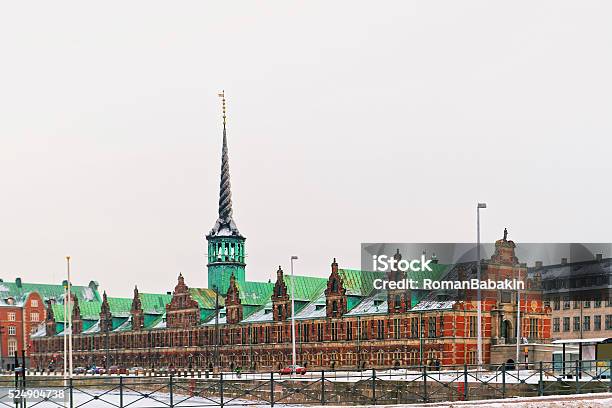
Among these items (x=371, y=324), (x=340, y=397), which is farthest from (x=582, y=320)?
(x=340, y=397)

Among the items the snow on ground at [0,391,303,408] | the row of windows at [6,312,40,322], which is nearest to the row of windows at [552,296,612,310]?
the snow on ground at [0,391,303,408]

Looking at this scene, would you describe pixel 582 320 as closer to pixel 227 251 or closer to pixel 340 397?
pixel 227 251

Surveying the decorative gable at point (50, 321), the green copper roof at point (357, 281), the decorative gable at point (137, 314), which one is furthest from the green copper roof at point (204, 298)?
the decorative gable at point (50, 321)

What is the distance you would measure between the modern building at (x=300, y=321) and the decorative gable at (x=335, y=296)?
11 centimetres

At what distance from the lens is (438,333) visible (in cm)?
9769

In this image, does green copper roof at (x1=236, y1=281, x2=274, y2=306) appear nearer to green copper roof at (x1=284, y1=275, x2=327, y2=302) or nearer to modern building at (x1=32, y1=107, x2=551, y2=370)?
modern building at (x1=32, y1=107, x2=551, y2=370)

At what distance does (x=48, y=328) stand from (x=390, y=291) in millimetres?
89743

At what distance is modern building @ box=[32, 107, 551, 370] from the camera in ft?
322

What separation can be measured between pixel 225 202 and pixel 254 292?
18880mm

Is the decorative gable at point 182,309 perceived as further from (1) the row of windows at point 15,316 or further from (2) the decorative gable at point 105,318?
(1) the row of windows at point 15,316

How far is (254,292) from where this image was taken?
14050 cm

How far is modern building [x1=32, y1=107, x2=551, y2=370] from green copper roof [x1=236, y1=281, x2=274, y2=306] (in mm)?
197

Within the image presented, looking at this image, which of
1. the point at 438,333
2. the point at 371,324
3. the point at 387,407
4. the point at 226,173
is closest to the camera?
the point at 387,407

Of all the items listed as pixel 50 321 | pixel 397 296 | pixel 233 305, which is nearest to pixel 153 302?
pixel 50 321
